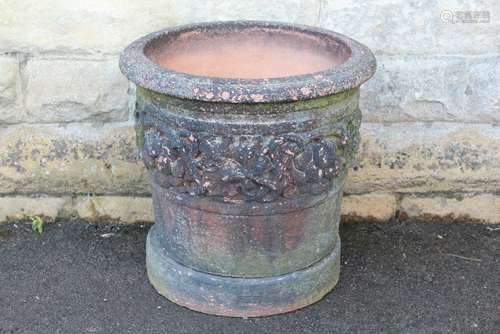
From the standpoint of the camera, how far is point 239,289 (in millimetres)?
2607

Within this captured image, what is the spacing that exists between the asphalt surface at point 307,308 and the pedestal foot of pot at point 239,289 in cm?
4

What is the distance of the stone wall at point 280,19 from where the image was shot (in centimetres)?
296

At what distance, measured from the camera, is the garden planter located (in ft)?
7.63

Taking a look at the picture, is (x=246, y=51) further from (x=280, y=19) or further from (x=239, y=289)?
(x=239, y=289)

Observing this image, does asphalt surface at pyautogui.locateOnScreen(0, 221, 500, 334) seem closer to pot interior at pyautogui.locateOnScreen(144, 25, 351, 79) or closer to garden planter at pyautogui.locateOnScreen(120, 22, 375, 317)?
garden planter at pyautogui.locateOnScreen(120, 22, 375, 317)

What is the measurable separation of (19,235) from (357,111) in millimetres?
1501

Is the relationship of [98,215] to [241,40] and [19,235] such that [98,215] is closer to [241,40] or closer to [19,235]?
[19,235]

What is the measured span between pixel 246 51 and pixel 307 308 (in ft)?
3.19

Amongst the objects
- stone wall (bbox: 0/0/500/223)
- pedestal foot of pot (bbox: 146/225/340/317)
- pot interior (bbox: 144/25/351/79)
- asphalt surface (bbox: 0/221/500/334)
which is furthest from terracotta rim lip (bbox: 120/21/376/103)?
asphalt surface (bbox: 0/221/500/334)

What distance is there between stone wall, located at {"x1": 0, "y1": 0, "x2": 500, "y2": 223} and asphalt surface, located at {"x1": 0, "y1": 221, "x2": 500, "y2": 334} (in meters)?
0.12

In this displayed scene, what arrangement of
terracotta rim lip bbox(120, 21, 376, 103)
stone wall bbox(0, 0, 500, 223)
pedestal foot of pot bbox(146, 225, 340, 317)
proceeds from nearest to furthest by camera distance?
terracotta rim lip bbox(120, 21, 376, 103), pedestal foot of pot bbox(146, 225, 340, 317), stone wall bbox(0, 0, 500, 223)

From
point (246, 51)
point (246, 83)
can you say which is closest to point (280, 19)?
point (246, 51)

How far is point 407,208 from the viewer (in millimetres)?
3291

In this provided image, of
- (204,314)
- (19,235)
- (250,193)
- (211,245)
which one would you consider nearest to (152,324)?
(204,314)
